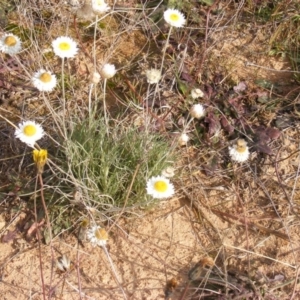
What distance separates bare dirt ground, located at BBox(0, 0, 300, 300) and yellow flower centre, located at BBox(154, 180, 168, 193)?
27cm

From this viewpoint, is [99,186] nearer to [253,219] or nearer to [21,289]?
[21,289]

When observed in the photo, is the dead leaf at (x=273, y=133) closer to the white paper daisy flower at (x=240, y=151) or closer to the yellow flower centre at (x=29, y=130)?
the white paper daisy flower at (x=240, y=151)

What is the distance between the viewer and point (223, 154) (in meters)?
2.32

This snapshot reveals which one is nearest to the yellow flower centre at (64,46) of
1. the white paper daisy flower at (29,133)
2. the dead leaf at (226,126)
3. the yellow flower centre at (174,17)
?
the white paper daisy flower at (29,133)

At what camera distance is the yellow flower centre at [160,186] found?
1.82 metres

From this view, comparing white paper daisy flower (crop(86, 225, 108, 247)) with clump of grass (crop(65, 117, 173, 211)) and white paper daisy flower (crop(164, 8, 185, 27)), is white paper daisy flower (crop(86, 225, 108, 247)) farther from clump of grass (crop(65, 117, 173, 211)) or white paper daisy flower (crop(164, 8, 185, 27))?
white paper daisy flower (crop(164, 8, 185, 27))

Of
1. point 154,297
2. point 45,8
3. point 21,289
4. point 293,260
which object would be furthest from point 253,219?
point 45,8

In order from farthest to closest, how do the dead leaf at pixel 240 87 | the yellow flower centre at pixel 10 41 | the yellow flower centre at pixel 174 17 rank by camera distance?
the dead leaf at pixel 240 87, the yellow flower centre at pixel 174 17, the yellow flower centre at pixel 10 41

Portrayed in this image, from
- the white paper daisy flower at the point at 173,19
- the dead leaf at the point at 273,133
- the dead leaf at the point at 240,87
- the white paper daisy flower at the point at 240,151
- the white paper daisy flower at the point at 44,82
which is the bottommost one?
the white paper daisy flower at the point at 240,151

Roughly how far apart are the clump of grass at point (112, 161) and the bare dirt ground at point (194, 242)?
108mm

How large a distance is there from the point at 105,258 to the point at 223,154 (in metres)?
0.63

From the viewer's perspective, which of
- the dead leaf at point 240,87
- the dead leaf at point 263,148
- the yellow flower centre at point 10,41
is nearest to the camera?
the yellow flower centre at point 10,41

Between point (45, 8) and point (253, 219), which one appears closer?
point (253, 219)

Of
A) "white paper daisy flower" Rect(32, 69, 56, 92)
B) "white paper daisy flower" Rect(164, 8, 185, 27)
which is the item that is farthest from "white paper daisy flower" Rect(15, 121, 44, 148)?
"white paper daisy flower" Rect(164, 8, 185, 27)
